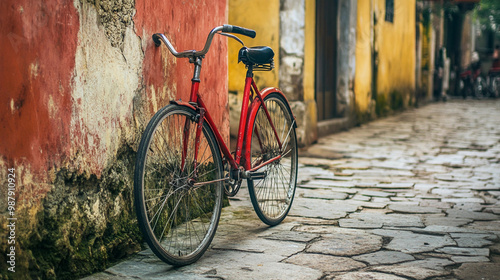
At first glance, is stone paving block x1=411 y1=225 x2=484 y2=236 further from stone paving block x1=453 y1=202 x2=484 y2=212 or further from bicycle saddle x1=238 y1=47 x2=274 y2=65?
bicycle saddle x1=238 y1=47 x2=274 y2=65

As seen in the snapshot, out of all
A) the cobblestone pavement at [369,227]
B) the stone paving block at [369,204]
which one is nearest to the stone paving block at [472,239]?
the cobblestone pavement at [369,227]

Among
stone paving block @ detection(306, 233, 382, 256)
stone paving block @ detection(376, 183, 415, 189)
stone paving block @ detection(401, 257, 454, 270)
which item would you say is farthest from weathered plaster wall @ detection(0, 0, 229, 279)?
stone paving block @ detection(376, 183, 415, 189)

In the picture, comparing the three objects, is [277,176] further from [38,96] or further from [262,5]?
[262,5]

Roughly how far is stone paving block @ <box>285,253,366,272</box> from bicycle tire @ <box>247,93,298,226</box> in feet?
1.92

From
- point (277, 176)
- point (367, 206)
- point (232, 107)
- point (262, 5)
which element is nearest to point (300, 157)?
point (232, 107)

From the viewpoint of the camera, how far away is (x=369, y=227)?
3.83 metres

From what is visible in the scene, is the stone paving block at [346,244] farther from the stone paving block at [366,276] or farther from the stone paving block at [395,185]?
the stone paving block at [395,185]

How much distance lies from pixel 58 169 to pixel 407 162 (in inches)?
189

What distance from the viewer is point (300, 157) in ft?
22.9

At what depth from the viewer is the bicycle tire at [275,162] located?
12.4 feet

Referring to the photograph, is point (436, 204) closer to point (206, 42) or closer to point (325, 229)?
point (325, 229)

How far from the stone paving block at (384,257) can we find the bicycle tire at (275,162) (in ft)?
2.51

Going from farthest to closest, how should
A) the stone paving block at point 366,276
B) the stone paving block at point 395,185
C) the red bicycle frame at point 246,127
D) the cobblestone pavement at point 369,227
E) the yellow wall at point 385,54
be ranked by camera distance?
the yellow wall at point 385,54
the stone paving block at point 395,185
the red bicycle frame at point 246,127
the cobblestone pavement at point 369,227
the stone paving block at point 366,276

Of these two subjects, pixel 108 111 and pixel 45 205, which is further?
pixel 108 111
